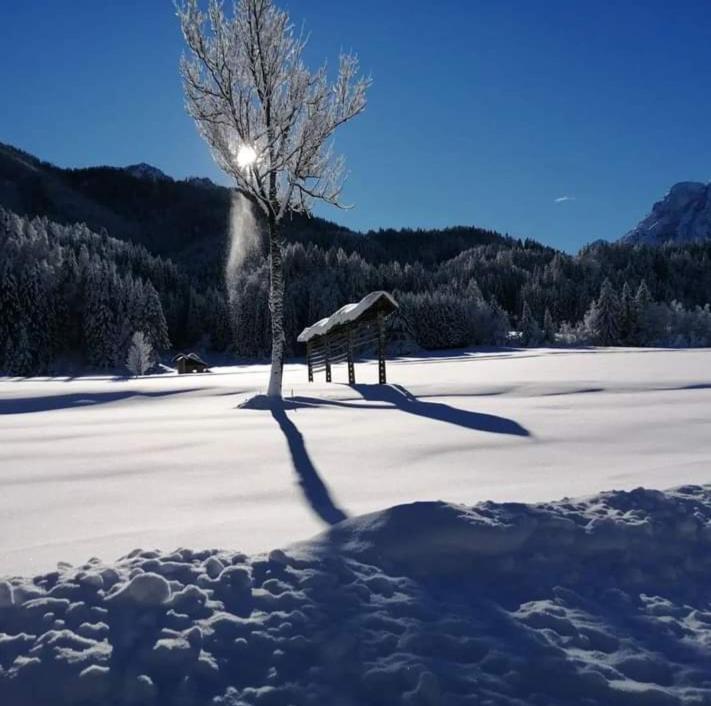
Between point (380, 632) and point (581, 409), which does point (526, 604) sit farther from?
point (581, 409)

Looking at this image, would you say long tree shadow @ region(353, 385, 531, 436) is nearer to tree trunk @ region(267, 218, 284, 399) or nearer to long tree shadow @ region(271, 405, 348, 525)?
tree trunk @ region(267, 218, 284, 399)

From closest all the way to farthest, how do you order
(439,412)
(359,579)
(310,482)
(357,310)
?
(359,579)
(310,482)
(439,412)
(357,310)

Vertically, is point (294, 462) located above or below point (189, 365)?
below

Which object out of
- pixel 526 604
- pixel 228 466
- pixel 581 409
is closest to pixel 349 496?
pixel 228 466

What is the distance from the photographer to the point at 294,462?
519 centimetres

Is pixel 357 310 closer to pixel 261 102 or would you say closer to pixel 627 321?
pixel 261 102

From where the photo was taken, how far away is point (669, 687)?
6.09 feet

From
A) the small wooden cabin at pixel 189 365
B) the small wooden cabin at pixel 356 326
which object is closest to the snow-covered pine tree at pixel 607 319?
the small wooden cabin at pixel 189 365

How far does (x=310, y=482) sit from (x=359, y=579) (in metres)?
2.02

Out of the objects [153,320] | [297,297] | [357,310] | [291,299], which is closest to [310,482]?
[357,310]

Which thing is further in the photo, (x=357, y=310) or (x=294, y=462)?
(x=357, y=310)

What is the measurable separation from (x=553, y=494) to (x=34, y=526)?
146 inches

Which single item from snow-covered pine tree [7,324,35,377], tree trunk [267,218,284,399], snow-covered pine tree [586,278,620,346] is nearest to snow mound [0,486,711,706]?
tree trunk [267,218,284,399]

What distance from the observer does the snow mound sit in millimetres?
1812
